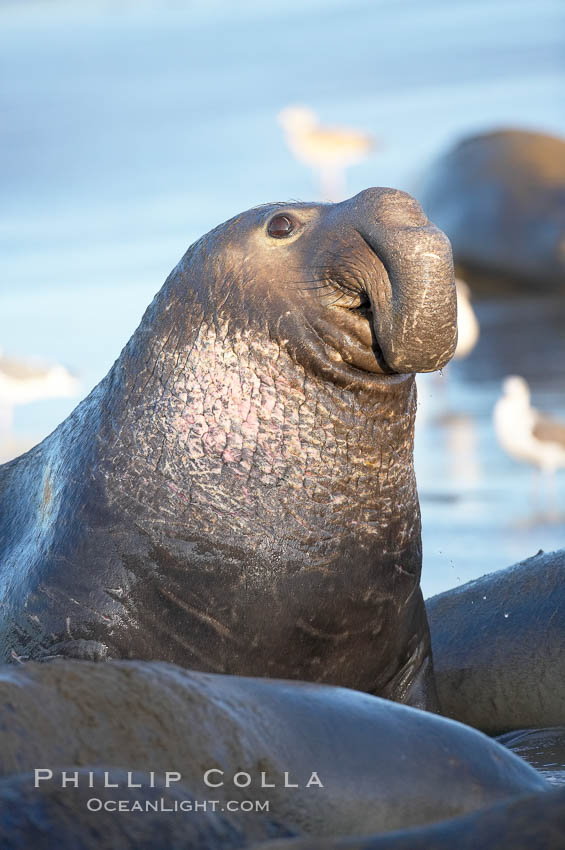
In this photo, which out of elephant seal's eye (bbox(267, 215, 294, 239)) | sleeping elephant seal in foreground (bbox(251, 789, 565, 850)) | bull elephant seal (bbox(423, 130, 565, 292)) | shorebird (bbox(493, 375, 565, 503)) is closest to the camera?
sleeping elephant seal in foreground (bbox(251, 789, 565, 850))

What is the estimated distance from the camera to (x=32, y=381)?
1072 cm

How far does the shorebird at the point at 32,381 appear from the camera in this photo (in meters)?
10.6

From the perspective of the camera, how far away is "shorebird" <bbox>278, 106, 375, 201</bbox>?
1944 cm

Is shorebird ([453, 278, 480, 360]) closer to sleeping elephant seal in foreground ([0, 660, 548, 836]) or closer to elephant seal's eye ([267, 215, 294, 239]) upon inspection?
elephant seal's eye ([267, 215, 294, 239])

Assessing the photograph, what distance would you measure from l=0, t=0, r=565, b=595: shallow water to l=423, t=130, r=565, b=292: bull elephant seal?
562 mm

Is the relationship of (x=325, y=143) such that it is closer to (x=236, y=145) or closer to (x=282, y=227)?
(x=236, y=145)

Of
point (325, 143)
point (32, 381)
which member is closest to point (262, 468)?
point (32, 381)

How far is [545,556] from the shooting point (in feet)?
18.9

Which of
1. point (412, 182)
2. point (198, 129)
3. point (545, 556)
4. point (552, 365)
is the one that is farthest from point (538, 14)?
point (545, 556)

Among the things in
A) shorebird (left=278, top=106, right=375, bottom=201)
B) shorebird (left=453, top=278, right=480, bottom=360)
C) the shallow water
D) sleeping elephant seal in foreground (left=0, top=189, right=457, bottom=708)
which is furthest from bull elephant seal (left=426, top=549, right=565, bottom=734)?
shorebird (left=278, top=106, right=375, bottom=201)

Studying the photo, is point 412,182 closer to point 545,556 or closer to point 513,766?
point 545,556

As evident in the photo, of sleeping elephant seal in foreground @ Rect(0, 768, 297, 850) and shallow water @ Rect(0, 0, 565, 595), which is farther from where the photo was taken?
shallow water @ Rect(0, 0, 565, 595)

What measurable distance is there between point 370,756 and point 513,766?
1.01 feet

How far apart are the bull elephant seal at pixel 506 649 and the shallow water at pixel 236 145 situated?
136 cm
